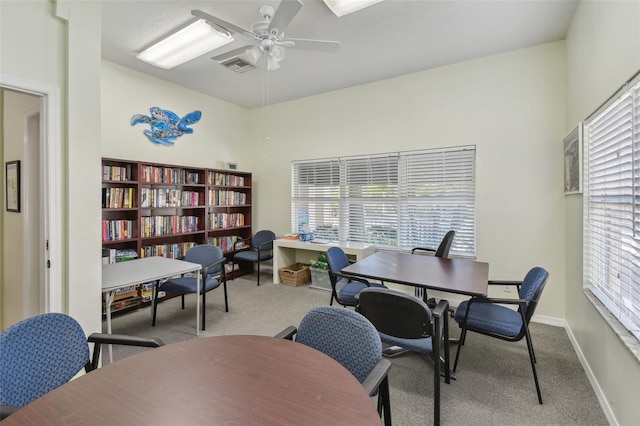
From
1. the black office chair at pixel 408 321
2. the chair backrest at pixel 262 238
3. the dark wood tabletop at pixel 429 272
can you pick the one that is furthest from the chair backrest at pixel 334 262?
the chair backrest at pixel 262 238

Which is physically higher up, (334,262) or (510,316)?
(334,262)

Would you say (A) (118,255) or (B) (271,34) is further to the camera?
(A) (118,255)

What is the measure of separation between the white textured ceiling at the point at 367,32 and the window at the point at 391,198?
3.87 ft

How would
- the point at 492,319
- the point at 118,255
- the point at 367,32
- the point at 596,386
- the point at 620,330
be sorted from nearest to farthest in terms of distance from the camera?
the point at 620,330 → the point at 596,386 → the point at 492,319 → the point at 367,32 → the point at 118,255

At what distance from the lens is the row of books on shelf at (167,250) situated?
3910mm

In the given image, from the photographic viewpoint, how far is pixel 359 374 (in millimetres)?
1284

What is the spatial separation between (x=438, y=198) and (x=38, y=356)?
3941 millimetres

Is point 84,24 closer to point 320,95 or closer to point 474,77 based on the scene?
point 320,95

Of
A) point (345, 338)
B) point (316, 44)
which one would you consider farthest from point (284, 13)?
point (345, 338)

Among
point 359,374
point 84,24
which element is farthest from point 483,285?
point 84,24

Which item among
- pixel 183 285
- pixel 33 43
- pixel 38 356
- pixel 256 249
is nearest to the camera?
pixel 38 356

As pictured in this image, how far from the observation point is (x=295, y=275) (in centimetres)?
457

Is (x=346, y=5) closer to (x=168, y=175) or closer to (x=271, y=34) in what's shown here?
(x=271, y=34)

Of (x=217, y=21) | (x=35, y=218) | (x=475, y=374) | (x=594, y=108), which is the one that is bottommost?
(x=475, y=374)
